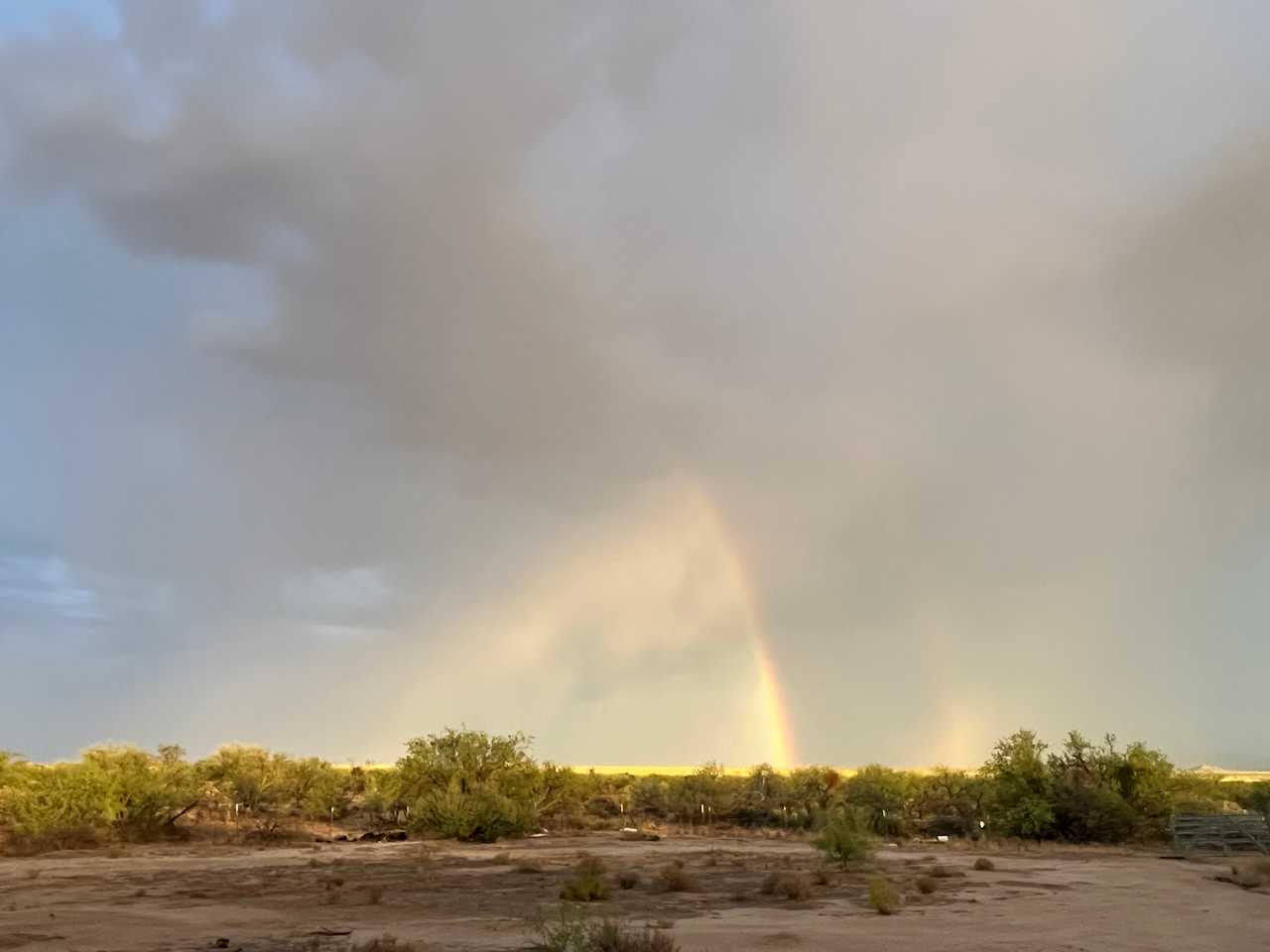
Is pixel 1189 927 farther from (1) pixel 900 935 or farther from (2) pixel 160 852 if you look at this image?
(2) pixel 160 852

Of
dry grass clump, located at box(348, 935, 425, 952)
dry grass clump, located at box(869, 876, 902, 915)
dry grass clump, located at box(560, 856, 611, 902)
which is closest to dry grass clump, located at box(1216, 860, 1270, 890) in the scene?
dry grass clump, located at box(869, 876, 902, 915)

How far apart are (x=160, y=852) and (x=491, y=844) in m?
15.7

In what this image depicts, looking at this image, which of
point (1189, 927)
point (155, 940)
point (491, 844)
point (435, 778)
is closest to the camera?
point (155, 940)

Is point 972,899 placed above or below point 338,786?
below

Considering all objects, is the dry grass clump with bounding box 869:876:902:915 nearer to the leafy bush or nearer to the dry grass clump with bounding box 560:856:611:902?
the dry grass clump with bounding box 560:856:611:902

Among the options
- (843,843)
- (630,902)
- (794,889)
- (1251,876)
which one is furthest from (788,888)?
(1251,876)

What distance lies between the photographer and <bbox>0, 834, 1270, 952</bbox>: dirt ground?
18000 mm

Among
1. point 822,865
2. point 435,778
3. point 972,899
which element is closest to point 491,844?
point 435,778

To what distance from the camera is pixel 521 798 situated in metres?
58.1

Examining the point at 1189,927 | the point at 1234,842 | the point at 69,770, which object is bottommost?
A: the point at 1189,927

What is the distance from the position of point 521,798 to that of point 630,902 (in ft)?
117

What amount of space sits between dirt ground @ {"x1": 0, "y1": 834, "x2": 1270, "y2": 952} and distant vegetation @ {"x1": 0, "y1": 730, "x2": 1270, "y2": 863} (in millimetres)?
9172

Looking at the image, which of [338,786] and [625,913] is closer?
[625,913]

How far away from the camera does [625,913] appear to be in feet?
71.8
